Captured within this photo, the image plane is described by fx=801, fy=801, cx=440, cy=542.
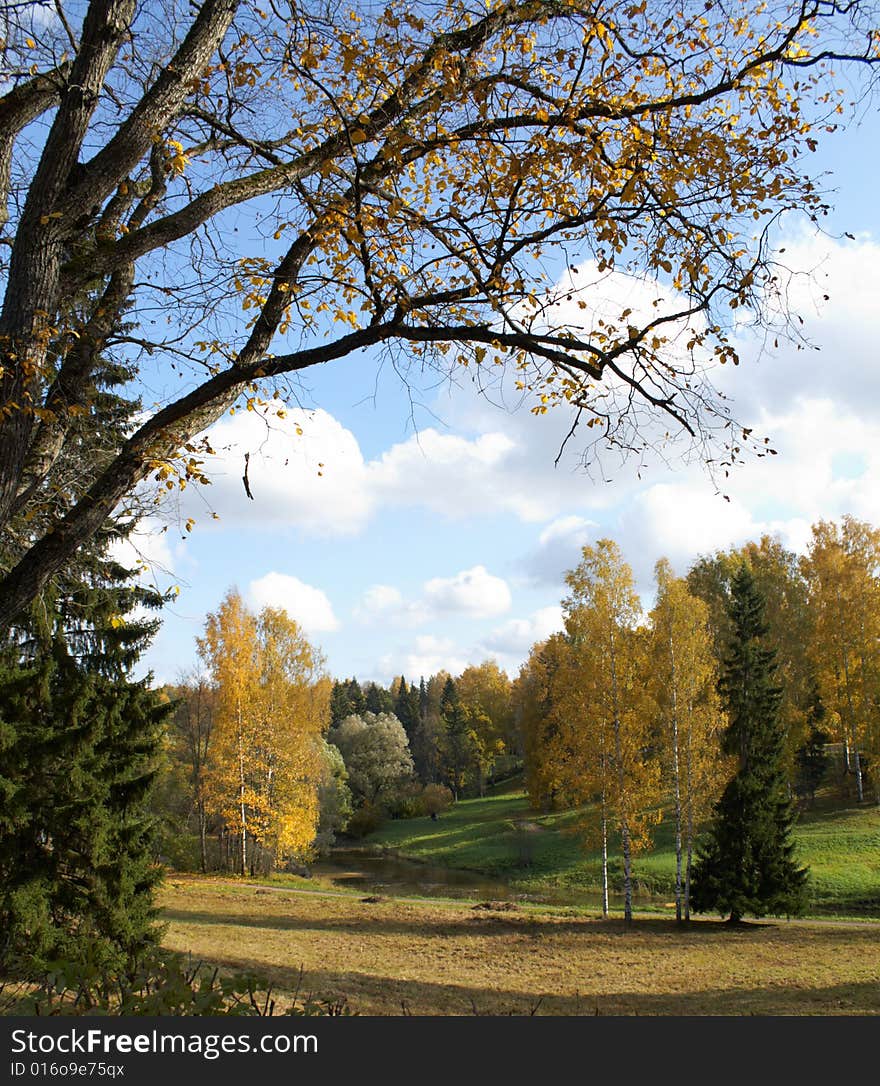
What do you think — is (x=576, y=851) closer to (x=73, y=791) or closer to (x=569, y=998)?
(x=569, y=998)

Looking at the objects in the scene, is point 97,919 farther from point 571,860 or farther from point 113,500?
point 571,860

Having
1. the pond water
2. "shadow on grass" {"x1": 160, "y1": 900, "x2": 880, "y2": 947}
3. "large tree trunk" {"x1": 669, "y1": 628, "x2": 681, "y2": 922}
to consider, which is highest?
"large tree trunk" {"x1": 669, "y1": 628, "x2": 681, "y2": 922}

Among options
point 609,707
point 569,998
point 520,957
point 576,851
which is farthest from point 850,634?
point 569,998

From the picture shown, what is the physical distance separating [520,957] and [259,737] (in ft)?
43.9

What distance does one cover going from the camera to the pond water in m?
27.0

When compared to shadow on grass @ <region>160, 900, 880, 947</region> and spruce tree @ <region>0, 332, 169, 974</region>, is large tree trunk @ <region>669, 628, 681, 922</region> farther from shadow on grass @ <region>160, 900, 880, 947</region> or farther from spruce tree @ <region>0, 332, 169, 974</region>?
spruce tree @ <region>0, 332, 169, 974</region>

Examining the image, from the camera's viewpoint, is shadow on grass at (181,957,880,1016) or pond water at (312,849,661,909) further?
pond water at (312,849,661,909)

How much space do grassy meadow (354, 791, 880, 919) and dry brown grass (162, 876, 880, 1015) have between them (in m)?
3.28

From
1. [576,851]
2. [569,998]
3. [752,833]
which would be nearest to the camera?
[569,998]

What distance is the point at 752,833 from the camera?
20328 mm

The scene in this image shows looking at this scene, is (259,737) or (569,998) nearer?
(569,998)

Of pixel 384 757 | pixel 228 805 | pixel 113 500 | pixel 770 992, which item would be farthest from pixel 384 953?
pixel 384 757

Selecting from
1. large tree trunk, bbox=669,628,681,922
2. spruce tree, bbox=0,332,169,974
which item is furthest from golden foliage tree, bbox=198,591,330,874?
spruce tree, bbox=0,332,169,974

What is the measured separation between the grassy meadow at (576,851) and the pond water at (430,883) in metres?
0.83
